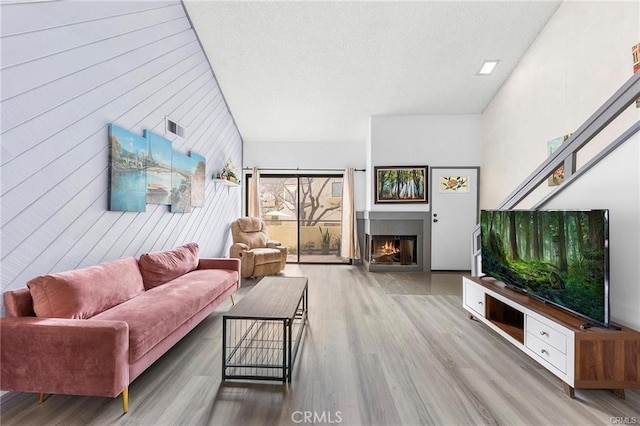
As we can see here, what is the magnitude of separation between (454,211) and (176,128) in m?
4.76

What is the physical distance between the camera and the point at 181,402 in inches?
66.8

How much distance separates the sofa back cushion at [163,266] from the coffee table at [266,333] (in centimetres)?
85

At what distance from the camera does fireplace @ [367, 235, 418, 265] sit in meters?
5.60

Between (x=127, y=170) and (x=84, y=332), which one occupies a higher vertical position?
(x=127, y=170)

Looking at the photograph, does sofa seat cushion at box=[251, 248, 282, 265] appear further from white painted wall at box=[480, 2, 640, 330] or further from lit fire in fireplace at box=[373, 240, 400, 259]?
white painted wall at box=[480, 2, 640, 330]

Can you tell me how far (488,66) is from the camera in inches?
172

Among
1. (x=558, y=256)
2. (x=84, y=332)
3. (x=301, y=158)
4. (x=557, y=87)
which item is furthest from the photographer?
(x=301, y=158)

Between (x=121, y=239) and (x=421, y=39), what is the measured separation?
14.0 ft

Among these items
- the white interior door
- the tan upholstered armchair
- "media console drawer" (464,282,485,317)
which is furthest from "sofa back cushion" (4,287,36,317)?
the white interior door

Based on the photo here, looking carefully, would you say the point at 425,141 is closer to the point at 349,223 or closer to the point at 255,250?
the point at 349,223

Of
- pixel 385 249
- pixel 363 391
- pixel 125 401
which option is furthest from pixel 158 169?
pixel 385 249

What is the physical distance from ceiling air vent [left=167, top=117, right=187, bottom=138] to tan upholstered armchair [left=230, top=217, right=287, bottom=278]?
195cm

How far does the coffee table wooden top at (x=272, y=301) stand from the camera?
1952 millimetres

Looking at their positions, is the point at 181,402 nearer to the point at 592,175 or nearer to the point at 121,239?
the point at 121,239
